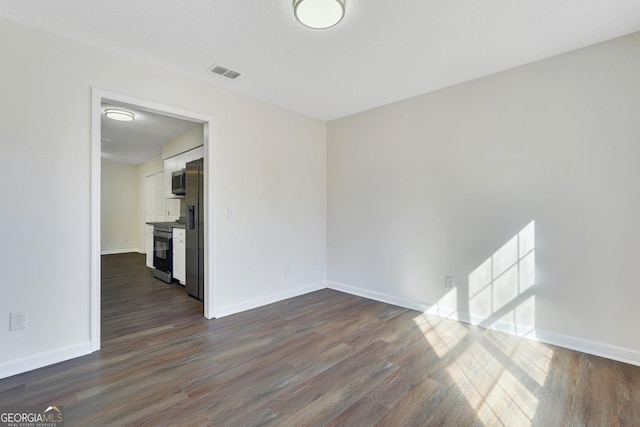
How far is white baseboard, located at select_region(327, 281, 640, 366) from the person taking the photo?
2.27 meters

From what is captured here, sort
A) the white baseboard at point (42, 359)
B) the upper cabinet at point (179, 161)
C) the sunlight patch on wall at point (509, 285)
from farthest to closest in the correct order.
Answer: the upper cabinet at point (179, 161)
the sunlight patch on wall at point (509, 285)
the white baseboard at point (42, 359)

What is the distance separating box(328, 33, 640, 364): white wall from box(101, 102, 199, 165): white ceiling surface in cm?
294

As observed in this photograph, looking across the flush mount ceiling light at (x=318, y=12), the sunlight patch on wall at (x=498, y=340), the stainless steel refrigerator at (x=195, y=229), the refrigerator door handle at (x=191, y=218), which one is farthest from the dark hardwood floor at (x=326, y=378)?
the flush mount ceiling light at (x=318, y=12)

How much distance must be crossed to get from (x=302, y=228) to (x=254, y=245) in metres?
0.85

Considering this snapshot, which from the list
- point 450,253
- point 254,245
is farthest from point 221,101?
point 450,253

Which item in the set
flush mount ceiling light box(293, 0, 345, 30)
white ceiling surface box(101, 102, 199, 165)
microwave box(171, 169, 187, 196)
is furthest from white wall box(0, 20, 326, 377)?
microwave box(171, 169, 187, 196)

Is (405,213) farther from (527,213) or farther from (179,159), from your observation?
(179,159)

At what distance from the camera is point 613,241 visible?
2.31 m

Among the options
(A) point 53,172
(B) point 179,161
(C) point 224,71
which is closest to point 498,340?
(C) point 224,71

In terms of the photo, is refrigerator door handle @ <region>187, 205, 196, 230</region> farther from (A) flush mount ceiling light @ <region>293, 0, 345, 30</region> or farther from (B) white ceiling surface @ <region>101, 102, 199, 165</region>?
(A) flush mount ceiling light @ <region>293, 0, 345, 30</region>

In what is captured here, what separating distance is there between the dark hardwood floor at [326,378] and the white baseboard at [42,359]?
0.20 feet

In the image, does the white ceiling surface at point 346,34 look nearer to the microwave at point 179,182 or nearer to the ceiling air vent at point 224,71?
the ceiling air vent at point 224,71

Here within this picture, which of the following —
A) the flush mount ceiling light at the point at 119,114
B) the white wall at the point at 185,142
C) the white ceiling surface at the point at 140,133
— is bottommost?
the white wall at the point at 185,142

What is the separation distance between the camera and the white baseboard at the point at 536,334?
2.27 meters
